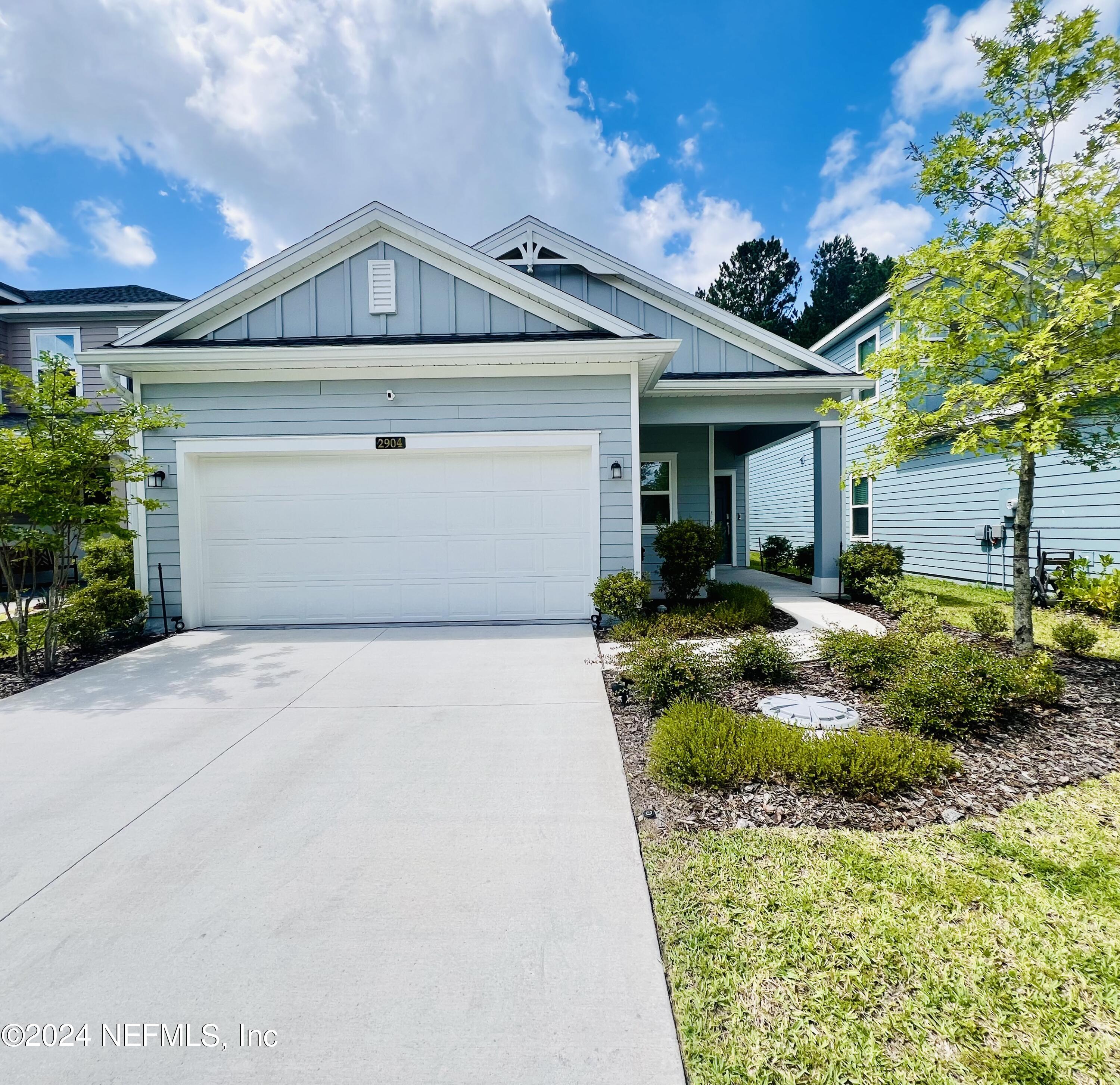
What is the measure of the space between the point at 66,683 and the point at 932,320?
891 cm

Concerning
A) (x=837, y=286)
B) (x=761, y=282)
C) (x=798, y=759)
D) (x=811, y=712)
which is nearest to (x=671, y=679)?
(x=811, y=712)

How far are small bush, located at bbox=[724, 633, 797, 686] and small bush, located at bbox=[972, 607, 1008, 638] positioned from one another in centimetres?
284

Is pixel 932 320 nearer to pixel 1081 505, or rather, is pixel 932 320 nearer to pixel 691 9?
pixel 1081 505

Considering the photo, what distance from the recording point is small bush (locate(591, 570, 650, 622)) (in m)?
7.00

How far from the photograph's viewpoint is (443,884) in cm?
238

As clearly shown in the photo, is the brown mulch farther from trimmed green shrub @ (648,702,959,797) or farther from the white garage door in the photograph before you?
trimmed green shrub @ (648,702,959,797)

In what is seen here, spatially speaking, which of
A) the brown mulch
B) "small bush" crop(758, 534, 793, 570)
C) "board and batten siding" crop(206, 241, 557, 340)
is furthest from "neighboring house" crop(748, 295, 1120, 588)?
the brown mulch

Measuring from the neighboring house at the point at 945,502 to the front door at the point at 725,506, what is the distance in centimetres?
222

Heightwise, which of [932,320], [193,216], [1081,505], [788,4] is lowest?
[1081,505]

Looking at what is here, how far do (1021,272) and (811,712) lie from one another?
482 cm

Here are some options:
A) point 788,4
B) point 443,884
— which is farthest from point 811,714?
point 788,4

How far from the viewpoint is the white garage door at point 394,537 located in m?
7.47

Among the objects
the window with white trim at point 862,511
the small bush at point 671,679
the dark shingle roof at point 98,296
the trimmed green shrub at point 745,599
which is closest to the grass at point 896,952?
the small bush at point 671,679

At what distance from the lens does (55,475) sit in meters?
5.68
